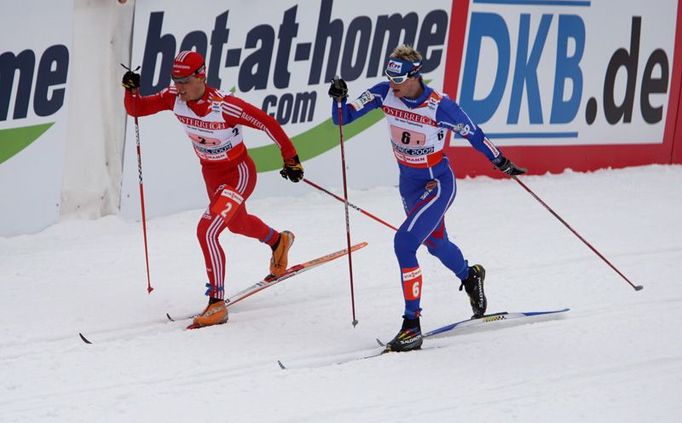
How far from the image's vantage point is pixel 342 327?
690 cm

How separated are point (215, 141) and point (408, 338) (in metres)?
1.93

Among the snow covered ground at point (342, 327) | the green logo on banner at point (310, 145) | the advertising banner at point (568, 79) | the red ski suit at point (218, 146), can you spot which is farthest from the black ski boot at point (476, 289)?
the advertising banner at point (568, 79)

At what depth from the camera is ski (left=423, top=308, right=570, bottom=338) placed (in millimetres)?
6633

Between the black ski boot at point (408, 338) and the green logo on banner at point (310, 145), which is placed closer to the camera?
the black ski boot at point (408, 338)

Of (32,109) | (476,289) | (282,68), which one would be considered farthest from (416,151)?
(32,109)

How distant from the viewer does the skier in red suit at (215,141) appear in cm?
677

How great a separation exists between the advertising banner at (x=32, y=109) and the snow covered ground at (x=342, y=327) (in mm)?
314

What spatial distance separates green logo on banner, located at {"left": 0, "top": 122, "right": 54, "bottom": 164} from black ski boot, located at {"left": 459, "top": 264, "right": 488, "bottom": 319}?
4221 millimetres

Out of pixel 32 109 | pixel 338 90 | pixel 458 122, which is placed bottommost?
pixel 32 109

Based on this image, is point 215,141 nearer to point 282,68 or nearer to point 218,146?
point 218,146

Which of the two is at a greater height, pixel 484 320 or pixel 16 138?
pixel 16 138

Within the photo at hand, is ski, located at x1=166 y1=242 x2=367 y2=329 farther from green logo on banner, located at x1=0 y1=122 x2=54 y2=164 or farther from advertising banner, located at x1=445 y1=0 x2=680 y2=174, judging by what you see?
advertising banner, located at x1=445 y1=0 x2=680 y2=174

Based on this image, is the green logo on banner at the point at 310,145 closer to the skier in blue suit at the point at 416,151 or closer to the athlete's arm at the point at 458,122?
the skier in blue suit at the point at 416,151

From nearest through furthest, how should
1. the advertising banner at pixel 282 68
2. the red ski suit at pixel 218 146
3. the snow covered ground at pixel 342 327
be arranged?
the snow covered ground at pixel 342 327, the red ski suit at pixel 218 146, the advertising banner at pixel 282 68
